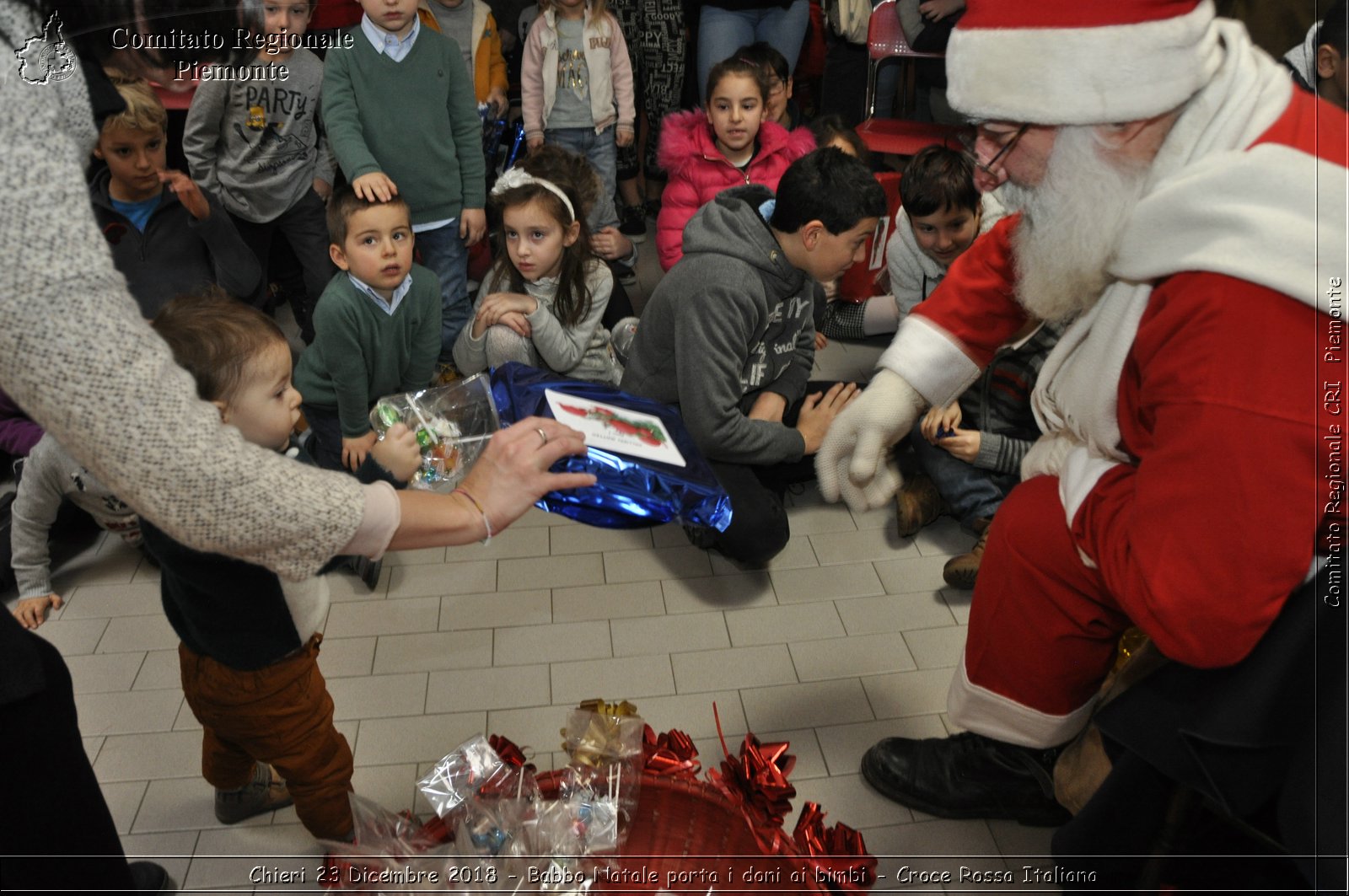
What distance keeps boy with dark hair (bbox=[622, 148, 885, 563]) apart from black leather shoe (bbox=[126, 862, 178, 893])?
4.51 feet

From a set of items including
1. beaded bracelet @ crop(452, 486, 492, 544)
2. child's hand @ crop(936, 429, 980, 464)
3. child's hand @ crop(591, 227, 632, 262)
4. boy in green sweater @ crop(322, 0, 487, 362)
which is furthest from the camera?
child's hand @ crop(591, 227, 632, 262)

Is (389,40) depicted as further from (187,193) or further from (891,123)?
(891,123)

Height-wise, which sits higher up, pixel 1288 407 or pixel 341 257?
pixel 1288 407

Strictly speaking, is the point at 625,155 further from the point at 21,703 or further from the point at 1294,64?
the point at 21,703

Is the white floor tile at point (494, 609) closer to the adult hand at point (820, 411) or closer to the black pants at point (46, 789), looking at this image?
the adult hand at point (820, 411)

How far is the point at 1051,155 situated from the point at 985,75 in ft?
0.52

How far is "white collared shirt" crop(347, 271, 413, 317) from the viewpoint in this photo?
2768 millimetres

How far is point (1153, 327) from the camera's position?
1.37 meters

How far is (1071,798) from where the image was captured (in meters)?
→ 1.70

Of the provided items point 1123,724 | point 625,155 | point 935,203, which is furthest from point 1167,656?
point 625,155

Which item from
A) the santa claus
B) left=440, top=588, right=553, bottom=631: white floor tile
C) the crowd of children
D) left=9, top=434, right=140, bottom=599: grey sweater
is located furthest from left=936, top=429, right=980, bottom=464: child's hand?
left=9, top=434, right=140, bottom=599: grey sweater

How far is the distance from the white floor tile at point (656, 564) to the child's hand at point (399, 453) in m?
0.98

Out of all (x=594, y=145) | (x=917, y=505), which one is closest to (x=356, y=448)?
(x=917, y=505)

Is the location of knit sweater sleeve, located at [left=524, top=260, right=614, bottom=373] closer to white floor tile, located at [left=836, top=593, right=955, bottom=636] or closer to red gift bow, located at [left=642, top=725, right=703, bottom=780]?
white floor tile, located at [left=836, top=593, right=955, bottom=636]
